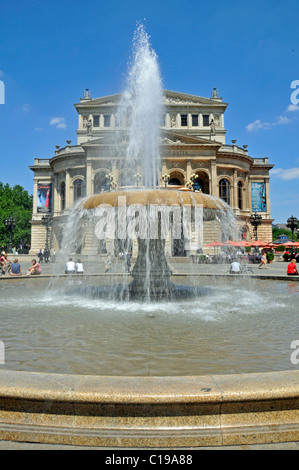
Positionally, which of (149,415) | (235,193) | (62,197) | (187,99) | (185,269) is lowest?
(185,269)

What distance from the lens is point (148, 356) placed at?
3713mm

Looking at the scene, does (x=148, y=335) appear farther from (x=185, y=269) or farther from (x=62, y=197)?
(x=62, y=197)

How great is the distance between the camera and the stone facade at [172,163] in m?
39.8

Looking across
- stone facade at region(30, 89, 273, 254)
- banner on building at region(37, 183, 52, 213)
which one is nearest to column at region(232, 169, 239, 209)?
stone facade at region(30, 89, 273, 254)

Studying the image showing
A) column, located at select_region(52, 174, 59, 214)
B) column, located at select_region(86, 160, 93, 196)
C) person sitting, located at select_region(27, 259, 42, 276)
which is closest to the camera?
person sitting, located at select_region(27, 259, 42, 276)

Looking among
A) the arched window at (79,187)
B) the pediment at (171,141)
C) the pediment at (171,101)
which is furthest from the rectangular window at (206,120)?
the arched window at (79,187)

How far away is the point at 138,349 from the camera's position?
3980 mm

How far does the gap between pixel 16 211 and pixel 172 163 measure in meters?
35.4

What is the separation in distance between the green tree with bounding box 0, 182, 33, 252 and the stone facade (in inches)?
487

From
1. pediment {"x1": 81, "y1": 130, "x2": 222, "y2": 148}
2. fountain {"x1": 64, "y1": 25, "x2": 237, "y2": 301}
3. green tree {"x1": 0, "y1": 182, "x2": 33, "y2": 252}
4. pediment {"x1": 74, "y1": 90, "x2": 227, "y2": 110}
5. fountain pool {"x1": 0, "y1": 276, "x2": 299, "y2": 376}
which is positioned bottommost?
fountain pool {"x1": 0, "y1": 276, "x2": 299, "y2": 376}

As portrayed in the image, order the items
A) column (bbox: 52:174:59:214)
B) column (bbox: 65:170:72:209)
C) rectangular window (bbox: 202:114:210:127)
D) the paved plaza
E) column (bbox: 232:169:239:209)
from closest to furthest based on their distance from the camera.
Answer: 1. the paved plaza
2. column (bbox: 65:170:72:209)
3. column (bbox: 232:169:239:209)
4. column (bbox: 52:174:59:214)
5. rectangular window (bbox: 202:114:210:127)

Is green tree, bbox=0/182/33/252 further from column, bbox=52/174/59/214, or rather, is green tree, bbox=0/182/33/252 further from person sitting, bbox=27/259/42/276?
person sitting, bbox=27/259/42/276

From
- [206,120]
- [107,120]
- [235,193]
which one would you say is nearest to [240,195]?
[235,193]

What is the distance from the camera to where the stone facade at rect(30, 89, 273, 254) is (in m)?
39.8
